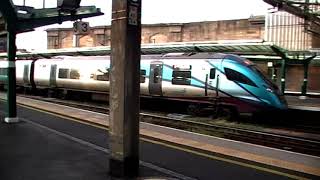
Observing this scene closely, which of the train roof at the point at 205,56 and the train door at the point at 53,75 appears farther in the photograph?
the train door at the point at 53,75

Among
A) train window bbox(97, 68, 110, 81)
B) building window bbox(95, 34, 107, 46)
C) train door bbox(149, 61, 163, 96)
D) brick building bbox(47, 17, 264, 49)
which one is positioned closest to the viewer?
train door bbox(149, 61, 163, 96)

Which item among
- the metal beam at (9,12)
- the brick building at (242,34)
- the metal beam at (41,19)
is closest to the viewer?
the metal beam at (9,12)

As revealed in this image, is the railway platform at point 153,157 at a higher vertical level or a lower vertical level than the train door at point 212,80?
lower

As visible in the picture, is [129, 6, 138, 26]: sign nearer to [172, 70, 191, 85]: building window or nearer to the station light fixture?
the station light fixture

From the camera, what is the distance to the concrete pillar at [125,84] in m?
7.54

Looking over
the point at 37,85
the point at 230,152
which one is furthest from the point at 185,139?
the point at 37,85

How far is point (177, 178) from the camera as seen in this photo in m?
7.79

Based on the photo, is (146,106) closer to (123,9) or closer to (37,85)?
(37,85)

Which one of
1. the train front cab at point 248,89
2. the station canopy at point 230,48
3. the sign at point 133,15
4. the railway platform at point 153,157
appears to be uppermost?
the station canopy at point 230,48

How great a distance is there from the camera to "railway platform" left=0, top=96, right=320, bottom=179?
26.5 feet

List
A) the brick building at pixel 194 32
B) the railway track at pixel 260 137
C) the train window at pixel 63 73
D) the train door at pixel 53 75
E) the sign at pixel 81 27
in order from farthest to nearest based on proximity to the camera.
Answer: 1. the brick building at pixel 194 32
2. the train door at pixel 53 75
3. the train window at pixel 63 73
4. the sign at pixel 81 27
5. the railway track at pixel 260 137

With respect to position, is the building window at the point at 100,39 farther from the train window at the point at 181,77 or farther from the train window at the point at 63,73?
the train window at the point at 181,77

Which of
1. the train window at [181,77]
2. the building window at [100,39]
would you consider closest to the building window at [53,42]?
the building window at [100,39]

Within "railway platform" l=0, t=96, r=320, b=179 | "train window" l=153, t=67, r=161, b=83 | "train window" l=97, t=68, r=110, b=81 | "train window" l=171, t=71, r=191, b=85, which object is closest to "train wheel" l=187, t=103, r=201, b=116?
"train window" l=171, t=71, r=191, b=85
